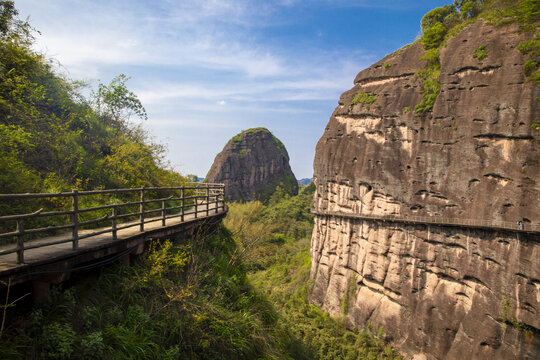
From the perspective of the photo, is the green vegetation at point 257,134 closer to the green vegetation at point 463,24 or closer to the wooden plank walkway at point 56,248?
the green vegetation at point 463,24

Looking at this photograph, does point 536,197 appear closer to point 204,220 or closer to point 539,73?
point 539,73

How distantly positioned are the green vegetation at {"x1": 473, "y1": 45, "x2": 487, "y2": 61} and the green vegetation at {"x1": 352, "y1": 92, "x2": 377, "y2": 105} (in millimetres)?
6012

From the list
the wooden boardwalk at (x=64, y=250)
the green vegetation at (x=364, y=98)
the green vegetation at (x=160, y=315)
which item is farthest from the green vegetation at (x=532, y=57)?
the wooden boardwalk at (x=64, y=250)

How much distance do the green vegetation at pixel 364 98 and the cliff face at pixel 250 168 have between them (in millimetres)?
42305

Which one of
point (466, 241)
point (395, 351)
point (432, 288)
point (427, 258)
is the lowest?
point (395, 351)

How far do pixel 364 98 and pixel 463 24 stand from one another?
6.83 metres

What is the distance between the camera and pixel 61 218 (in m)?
7.95

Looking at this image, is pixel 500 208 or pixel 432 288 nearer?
pixel 500 208

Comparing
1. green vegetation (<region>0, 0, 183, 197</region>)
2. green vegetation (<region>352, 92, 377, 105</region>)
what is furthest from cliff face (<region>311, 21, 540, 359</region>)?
green vegetation (<region>0, 0, 183, 197</region>)

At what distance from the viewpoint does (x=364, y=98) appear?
20828 mm

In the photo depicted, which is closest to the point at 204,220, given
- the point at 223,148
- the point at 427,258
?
the point at 427,258

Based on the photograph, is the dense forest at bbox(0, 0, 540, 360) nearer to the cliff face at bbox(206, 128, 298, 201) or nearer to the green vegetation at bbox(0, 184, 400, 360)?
the green vegetation at bbox(0, 184, 400, 360)

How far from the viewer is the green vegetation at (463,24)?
13.6 metres

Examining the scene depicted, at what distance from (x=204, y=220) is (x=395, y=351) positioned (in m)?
13.9
